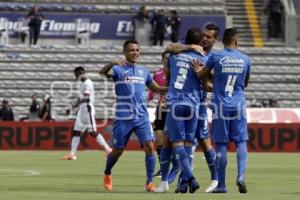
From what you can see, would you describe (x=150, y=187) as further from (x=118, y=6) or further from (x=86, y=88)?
(x=118, y=6)

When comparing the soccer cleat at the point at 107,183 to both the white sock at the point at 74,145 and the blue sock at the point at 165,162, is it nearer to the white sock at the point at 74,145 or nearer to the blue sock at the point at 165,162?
the blue sock at the point at 165,162

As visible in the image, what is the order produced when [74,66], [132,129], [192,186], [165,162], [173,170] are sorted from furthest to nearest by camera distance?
[74,66]
[173,170]
[132,129]
[165,162]
[192,186]

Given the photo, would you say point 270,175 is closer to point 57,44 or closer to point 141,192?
point 141,192

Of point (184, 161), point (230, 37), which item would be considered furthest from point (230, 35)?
point (184, 161)

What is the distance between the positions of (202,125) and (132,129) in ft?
3.63

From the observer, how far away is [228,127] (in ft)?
52.6

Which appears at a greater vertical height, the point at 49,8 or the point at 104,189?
the point at 49,8

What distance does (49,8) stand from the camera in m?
46.3

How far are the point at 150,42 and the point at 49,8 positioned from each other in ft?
14.6

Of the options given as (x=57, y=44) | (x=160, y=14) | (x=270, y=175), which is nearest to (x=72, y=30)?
(x=57, y=44)

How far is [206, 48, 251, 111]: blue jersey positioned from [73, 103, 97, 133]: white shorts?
1344 cm

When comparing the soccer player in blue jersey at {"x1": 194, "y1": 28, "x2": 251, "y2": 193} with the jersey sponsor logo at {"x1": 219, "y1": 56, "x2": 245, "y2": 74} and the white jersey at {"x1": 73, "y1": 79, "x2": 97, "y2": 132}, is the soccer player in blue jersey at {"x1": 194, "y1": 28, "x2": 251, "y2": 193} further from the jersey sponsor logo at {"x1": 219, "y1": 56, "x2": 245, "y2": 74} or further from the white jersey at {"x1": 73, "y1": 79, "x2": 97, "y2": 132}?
the white jersey at {"x1": 73, "y1": 79, "x2": 97, "y2": 132}

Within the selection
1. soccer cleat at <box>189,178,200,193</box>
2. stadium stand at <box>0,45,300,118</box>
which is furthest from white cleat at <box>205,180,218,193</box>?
stadium stand at <box>0,45,300,118</box>

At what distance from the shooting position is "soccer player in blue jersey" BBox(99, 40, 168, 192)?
17172 mm
